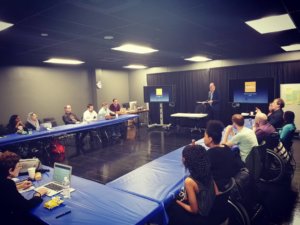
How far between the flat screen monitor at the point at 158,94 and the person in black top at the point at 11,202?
765cm

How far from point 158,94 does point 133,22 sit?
6353mm

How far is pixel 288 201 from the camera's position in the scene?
10.8ft

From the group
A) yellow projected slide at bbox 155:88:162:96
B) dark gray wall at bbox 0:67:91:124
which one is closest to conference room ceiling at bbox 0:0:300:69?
dark gray wall at bbox 0:67:91:124

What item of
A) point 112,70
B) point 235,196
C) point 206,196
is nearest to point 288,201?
point 235,196

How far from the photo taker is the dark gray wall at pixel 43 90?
7.08 m

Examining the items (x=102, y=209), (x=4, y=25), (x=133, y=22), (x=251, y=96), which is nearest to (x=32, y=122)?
(x=4, y=25)

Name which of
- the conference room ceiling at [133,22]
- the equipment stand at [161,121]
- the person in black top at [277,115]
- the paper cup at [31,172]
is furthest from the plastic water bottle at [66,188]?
the equipment stand at [161,121]

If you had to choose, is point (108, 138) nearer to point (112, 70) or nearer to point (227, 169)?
point (112, 70)

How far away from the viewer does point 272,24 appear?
3816 mm

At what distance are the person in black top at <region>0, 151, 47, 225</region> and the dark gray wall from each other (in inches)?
230

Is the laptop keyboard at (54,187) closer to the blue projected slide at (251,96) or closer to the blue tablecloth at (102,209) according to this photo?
the blue tablecloth at (102,209)

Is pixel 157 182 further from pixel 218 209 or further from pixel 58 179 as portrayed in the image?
pixel 58 179

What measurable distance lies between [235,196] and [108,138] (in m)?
5.18

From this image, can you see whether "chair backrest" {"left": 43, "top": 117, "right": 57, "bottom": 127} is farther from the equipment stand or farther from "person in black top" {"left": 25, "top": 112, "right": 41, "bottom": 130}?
the equipment stand
